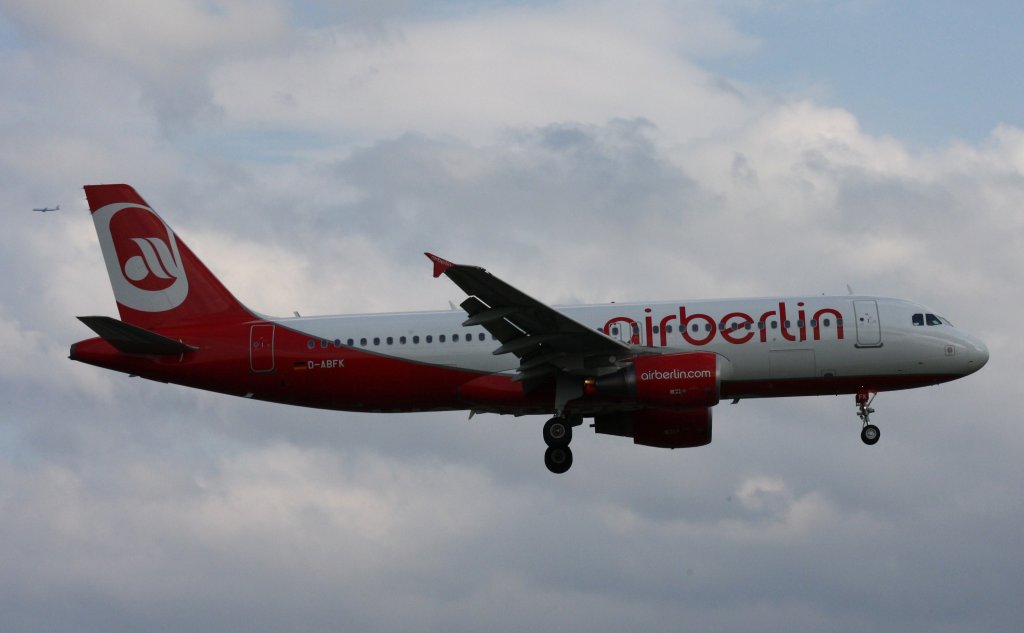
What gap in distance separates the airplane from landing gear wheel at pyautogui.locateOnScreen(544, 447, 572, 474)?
0.15 feet

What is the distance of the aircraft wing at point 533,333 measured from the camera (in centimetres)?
4403

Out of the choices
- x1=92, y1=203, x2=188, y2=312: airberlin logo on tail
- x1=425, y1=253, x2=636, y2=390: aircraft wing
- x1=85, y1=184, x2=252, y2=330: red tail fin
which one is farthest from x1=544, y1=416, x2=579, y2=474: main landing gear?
x1=92, y1=203, x2=188, y2=312: airberlin logo on tail

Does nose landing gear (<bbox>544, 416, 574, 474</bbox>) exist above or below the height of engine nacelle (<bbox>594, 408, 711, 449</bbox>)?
below

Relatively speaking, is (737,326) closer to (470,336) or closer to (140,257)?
(470,336)

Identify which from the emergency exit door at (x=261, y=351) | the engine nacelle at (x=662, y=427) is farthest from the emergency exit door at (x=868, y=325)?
the emergency exit door at (x=261, y=351)

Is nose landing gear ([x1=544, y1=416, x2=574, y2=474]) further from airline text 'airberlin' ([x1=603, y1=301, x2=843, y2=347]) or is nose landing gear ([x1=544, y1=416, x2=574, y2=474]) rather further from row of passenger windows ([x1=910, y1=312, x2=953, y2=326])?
row of passenger windows ([x1=910, y1=312, x2=953, y2=326])

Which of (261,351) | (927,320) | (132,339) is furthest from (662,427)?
(132,339)

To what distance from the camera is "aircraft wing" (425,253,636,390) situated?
144 feet

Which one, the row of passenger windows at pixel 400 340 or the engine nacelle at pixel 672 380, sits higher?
the row of passenger windows at pixel 400 340

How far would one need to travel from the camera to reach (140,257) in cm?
5222

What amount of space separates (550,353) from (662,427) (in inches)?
270

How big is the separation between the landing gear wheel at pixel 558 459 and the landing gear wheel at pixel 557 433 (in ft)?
0.86

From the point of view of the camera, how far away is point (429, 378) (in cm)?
4869

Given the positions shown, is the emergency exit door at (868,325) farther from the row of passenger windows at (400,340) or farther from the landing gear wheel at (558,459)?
the row of passenger windows at (400,340)
